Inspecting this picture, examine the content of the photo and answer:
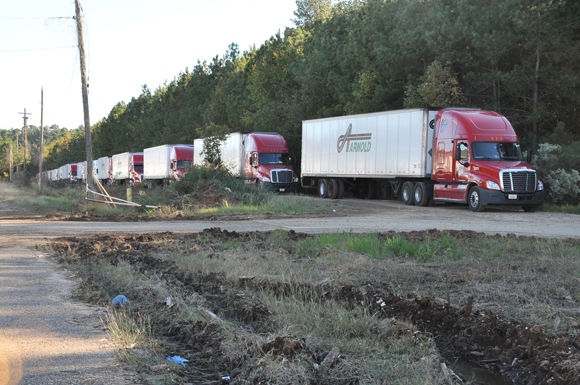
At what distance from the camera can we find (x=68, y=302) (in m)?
7.61

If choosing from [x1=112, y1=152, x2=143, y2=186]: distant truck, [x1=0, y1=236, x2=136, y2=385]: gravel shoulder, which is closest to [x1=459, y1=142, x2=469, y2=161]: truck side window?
[x1=0, y1=236, x2=136, y2=385]: gravel shoulder

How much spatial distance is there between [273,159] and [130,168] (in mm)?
29741

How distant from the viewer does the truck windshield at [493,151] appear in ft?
81.0

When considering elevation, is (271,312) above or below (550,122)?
below

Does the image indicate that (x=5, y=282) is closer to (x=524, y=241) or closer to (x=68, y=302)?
(x=68, y=302)

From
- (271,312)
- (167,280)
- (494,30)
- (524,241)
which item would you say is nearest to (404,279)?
(271,312)

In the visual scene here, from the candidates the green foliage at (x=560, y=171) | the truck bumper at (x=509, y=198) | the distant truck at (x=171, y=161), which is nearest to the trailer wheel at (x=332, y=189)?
the green foliage at (x=560, y=171)

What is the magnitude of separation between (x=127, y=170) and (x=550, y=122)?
4321 cm

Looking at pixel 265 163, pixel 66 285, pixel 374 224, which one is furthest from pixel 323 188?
pixel 66 285

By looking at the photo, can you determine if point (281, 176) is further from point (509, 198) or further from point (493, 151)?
point (509, 198)

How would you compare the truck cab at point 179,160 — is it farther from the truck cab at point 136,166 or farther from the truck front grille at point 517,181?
the truck front grille at point 517,181

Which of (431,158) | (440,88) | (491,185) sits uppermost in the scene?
(440,88)

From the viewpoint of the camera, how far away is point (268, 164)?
36.4 m

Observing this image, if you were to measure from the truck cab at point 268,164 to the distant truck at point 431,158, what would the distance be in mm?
2331
